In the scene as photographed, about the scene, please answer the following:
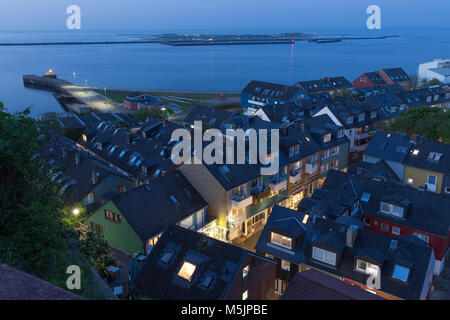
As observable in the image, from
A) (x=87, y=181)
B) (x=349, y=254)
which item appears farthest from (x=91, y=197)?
(x=349, y=254)

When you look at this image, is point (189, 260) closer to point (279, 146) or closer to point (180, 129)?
point (279, 146)

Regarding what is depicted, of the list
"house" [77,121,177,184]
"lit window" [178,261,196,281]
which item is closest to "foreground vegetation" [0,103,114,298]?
"lit window" [178,261,196,281]

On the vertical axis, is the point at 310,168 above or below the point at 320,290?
above

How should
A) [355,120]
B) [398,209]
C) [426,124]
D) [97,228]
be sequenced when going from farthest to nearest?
1. [355,120]
2. [426,124]
3. [97,228]
4. [398,209]

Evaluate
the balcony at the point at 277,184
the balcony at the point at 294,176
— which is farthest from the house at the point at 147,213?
the balcony at the point at 294,176

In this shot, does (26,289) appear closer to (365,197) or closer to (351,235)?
(351,235)

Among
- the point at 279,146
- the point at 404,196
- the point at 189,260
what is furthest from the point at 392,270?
the point at 279,146
